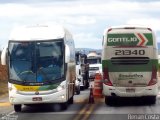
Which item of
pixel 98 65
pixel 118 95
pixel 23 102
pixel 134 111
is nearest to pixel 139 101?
pixel 118 95

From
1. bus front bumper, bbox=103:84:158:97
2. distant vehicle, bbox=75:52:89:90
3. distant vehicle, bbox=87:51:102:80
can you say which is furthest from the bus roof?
distant vehicle, bbox=87:51:102:80

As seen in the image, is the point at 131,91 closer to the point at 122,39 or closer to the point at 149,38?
the point at 122,39

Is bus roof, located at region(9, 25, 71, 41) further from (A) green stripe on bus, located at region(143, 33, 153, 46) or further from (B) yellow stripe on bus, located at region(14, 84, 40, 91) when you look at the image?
(A) green stripe on bus, located at region(143, 33, 153, 46)

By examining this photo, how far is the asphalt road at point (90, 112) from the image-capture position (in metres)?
21.2

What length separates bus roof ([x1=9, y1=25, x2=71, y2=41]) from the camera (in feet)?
79.3

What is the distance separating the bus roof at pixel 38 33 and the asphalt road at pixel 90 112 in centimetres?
300

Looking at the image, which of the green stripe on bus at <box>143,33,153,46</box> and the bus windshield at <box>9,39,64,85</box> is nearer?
the bus windshield at <box>9,39,64,85</box>

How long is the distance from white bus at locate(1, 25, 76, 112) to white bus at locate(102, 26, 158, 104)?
2.50m

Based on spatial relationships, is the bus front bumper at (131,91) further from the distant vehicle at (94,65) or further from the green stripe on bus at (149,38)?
the distant vehicle at (94,65)

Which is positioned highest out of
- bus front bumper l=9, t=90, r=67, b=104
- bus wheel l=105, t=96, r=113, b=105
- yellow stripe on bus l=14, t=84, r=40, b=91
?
yellow stripe on bus l=14, t=84, r=40, b=91

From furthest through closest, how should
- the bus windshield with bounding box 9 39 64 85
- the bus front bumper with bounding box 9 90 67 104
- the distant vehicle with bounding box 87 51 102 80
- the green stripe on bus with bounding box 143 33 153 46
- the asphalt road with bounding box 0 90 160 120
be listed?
the distant vehicle with bounding box 87 51 102 80 → the green stripe on bus with bounding box 143 33 153 46 → the bus windshield with bounding box 9 39 64 85 → the bus front bumper with bounding box 9 90 67 104 → the asphalt road with bounding box 0 90 160 120

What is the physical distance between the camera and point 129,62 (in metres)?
26.1

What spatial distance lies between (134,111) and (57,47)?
13.1ft

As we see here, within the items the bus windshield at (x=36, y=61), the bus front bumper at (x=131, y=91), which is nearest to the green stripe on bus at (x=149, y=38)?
the bus front bumper at (x=131, y=91)
